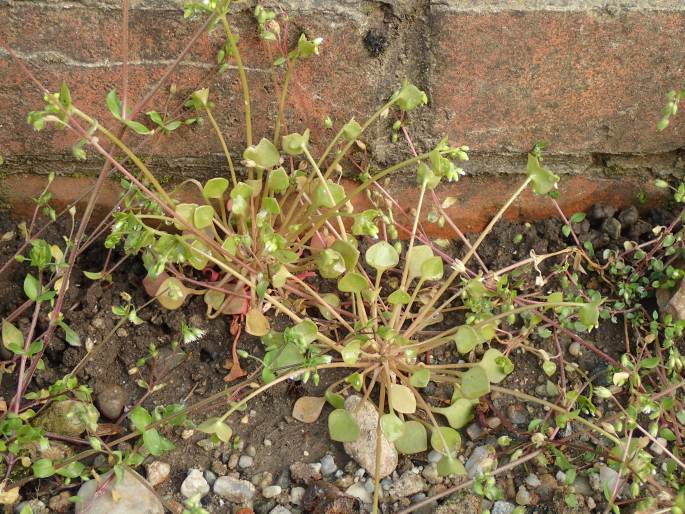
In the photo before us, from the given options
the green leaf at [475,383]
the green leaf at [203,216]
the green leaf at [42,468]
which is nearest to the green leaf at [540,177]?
the green leaf at [475,383]

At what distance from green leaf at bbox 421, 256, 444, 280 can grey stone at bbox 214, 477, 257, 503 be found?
0.44 meters

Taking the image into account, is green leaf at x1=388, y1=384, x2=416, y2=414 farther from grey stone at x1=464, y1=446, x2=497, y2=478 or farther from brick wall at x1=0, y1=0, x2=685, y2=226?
brick wall at x1=0, y1=0, x2=685, y2=226

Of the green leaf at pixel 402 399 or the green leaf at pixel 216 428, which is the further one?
the green leaf at pixel 402 399

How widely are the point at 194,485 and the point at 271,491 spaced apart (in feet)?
0.40

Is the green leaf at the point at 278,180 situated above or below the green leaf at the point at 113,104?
below

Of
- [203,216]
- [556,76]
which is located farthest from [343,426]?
[556,76]

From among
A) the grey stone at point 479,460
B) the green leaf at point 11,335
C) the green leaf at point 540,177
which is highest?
the green leaf at point 540,177

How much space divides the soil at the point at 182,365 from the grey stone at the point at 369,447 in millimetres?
28

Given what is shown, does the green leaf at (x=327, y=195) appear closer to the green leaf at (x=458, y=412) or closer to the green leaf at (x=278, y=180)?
the green leaf at (x=278, y=180)

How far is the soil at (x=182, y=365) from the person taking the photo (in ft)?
4.38

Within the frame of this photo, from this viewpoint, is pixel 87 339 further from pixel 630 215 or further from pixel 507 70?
pixel 630 215

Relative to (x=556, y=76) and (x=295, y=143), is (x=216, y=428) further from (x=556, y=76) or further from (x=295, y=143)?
(x=556, y=76)

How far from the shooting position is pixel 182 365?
141cm

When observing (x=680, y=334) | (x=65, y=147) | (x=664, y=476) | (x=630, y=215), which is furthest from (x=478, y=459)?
(x=65, y=147)
